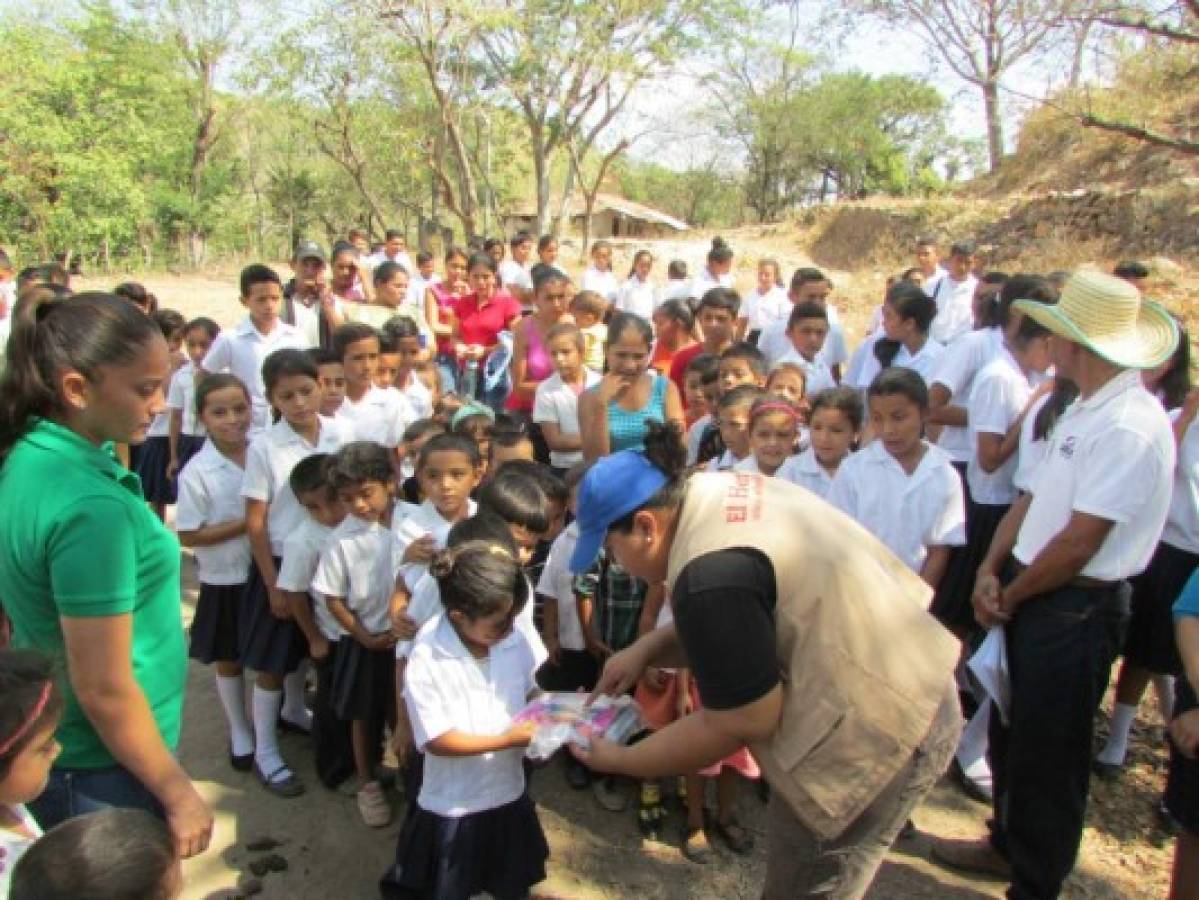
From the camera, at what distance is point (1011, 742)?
2.51 m

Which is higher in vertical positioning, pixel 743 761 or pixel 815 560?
pixel 815 560

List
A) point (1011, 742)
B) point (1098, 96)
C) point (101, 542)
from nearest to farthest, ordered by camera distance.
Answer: point (101, 542), point (1011, 742), point (1098, 96)

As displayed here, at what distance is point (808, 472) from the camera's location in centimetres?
335

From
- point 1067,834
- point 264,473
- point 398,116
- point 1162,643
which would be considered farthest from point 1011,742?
point 398,116

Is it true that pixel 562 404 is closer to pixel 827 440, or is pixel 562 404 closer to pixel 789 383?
pixel 789 383

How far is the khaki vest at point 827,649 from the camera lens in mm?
1618

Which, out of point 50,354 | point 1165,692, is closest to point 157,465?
point 50,354

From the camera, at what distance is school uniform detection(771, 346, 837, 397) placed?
451 cm

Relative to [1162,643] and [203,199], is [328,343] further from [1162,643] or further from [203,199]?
[203,199]

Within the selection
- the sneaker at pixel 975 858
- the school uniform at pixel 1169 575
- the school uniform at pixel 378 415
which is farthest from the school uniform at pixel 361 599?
the school uniform at pixel 1169 575

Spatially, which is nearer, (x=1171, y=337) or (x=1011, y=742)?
(x=1171, y=337)

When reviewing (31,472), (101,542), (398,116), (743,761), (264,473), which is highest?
(398,116)

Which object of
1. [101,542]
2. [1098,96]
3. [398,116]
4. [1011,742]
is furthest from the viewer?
[398,116]

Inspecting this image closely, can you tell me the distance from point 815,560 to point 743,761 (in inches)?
61.0
